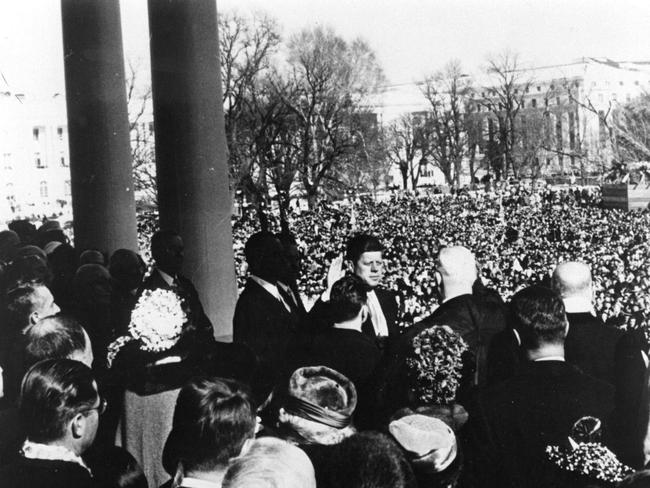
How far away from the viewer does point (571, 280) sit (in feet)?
12.9

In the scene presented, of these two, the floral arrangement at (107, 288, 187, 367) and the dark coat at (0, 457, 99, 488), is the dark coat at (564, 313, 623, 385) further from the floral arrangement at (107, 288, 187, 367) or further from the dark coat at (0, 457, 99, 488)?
the dark coat at (0, 457, 99, 488)

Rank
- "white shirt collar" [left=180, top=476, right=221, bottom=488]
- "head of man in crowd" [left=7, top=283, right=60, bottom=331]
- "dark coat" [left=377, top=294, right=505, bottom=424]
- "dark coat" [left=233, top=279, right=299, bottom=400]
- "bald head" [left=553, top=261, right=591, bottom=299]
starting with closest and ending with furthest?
1. "white shirt collar" [left=180, top=476, right=221, bottom=488]
2. "dark coat" [left=377, top=294, right=505, bottom=424]
3. "bald head" [left=553, top=261, right=591, bottom=299]
4. "head of man in crowd" [left=7, top=283, right=60, bottom=331]
5. "dark coat" [left=233, top=279, right=299, bottom=400]

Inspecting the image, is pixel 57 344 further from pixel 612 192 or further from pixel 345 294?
pixel 612 192

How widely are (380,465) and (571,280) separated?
6.85ft

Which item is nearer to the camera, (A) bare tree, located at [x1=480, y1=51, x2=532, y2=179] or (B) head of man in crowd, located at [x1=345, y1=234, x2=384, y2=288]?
(B) head of man in crowd, located at [x1=345, y1=234, x2=384, y2=288]

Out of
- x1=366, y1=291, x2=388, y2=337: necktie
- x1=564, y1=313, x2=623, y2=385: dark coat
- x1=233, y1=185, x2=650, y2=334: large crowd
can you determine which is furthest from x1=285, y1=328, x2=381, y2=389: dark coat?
x1=233, y1=185, x2=650, y2=334: large crowd

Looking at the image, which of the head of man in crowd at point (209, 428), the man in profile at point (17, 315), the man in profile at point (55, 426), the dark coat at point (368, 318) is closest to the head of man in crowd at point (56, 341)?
the man in profile at point (17, 315)

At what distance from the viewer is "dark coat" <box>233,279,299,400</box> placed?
180 inches

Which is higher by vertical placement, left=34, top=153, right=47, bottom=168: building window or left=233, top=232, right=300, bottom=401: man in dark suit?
left=34, top=153, right=47, bottom=168: building window

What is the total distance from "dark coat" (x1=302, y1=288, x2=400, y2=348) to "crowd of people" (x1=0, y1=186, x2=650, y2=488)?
1 cm

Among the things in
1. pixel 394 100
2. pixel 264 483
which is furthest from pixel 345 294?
pixel 394 100

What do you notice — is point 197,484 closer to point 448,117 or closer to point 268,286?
point 268,286

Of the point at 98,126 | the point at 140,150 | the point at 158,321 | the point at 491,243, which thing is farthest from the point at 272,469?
the point at 140,150

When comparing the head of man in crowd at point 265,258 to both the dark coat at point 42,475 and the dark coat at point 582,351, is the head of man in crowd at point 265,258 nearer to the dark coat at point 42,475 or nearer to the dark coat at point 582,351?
the dark coat at point 582,351
